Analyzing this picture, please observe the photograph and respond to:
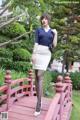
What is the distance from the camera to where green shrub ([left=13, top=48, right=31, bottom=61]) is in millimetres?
14686

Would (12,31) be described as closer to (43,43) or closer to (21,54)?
(21,54)

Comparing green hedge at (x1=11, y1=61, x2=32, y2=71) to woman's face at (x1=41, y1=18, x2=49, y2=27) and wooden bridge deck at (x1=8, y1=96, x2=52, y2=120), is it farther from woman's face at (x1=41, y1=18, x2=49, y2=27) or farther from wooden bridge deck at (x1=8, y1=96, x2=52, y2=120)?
woman's face at (x1=41, y1=18, x2=49, y2=27)

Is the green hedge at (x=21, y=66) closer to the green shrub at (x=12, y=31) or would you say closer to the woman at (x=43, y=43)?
the green shrub at (x=12, y=31)

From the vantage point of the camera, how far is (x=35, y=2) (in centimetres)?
721

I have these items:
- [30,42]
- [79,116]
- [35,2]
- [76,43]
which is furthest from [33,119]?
[76,43]

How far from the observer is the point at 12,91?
8781mm

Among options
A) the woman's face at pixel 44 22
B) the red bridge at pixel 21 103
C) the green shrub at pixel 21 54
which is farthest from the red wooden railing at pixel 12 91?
the green shrub at pixel 21 54

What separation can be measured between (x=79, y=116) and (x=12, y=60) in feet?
15.3

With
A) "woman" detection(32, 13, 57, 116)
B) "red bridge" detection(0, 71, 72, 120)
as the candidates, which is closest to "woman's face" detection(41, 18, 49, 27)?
"woman" detection(32, 13, 57, 116)

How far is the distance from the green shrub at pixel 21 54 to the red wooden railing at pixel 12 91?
3.73m

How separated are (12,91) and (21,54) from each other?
637 cm

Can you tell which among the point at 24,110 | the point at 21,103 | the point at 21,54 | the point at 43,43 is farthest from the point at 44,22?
the point at 21,54

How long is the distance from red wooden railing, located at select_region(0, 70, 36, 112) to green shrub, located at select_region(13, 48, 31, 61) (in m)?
3.73

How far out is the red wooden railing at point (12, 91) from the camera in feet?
27.2
